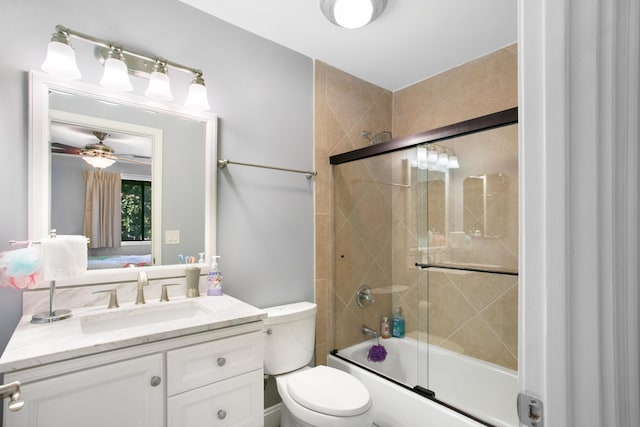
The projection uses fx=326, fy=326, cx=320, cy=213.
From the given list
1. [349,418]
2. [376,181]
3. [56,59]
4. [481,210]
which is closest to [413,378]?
[349,418]

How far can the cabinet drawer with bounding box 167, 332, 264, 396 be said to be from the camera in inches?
47.0

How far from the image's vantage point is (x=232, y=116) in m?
1.91

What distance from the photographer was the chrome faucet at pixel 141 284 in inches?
58.4

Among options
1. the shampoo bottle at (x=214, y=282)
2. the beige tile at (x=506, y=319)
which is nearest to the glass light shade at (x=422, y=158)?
the beige tile at (x=506, y=319)

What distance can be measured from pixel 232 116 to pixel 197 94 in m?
0.26

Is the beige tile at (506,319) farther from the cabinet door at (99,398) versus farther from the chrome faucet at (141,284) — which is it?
the chrome faucet at (141,284)

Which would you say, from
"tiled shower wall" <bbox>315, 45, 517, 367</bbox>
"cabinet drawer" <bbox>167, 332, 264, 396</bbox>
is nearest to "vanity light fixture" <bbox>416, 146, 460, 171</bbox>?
"tiled shower wall" <bbox>315, 45, 517, 367</bbox>

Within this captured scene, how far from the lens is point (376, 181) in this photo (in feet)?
7.47

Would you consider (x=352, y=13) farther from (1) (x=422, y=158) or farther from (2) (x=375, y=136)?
(2) (x=375, y=136)

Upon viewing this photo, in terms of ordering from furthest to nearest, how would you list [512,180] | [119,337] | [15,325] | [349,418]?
[512,180], [349,418], [15,325], [119,337]

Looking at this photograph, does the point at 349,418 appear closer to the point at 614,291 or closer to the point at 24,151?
the point at 614,291

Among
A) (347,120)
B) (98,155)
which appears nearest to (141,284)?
(98,155)

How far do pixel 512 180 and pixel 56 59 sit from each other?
2231 millimetres

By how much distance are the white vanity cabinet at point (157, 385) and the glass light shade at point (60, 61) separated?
1.13m
